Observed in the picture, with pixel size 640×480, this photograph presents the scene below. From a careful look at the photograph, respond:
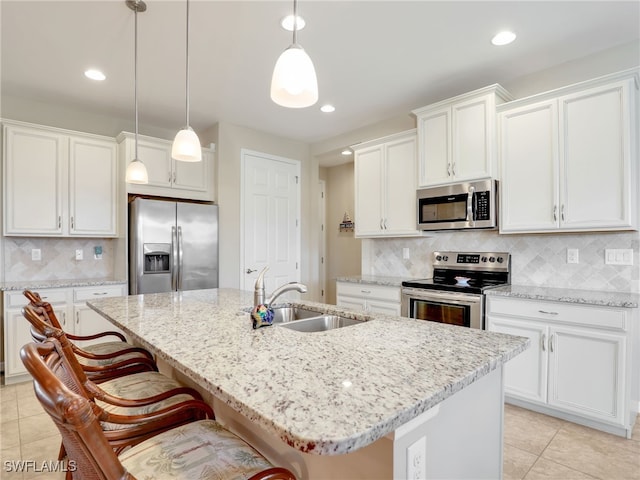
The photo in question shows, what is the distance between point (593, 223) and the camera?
2.45 metres

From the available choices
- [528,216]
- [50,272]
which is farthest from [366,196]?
[50,272]

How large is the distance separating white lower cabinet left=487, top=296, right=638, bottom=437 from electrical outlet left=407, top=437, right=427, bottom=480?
197cm

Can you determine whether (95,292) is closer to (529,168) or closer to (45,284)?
(45,284)

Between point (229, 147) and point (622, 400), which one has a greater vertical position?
point (229, 147)

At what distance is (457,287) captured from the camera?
286 centimetres

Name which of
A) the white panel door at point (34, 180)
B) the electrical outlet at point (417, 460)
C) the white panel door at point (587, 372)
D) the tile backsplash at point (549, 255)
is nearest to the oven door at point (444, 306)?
the white panel door at point (587, 372)

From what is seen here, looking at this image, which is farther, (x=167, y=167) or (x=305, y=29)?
(x=167, y=167)

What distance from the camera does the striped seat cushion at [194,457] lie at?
976 millimetres

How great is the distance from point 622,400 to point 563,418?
1.33ft

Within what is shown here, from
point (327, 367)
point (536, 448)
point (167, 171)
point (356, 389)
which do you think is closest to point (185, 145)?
point (327, 367)

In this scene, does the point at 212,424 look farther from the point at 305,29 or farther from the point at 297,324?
the point at 305,29

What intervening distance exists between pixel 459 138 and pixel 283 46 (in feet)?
5.44

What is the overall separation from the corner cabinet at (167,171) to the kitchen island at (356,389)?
2505mm

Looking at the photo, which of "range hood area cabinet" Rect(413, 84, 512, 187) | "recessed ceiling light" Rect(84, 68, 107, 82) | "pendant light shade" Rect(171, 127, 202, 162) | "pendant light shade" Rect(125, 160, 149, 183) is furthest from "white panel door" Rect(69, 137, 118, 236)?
"range hood area cabinet" Rect(413, 84, 512, 187)
